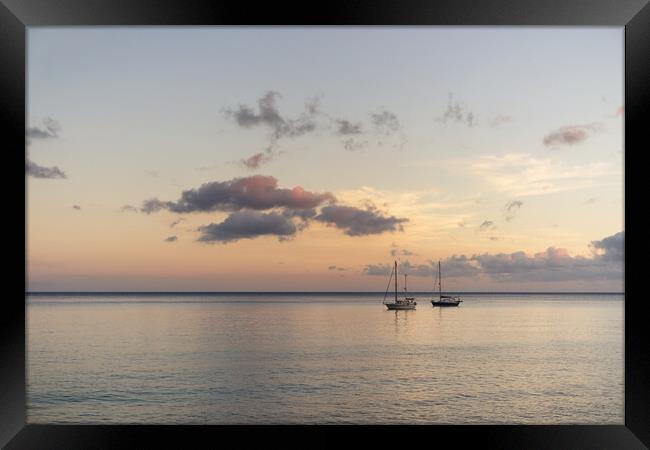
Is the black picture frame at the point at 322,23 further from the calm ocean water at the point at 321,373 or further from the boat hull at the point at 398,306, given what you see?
the boat hull at the point at 398,306

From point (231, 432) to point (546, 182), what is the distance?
33704 mm

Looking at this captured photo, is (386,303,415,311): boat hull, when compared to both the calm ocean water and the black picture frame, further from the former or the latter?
the black picture frame

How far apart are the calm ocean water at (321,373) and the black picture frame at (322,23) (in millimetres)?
9243

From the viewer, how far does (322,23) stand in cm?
341

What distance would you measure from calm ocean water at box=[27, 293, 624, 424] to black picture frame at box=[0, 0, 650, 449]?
9243 millimetres

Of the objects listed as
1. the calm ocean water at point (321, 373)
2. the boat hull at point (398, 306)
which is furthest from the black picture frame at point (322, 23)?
the boat hull at point (398, 306)

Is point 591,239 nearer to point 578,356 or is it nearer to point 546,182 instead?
point 546,182

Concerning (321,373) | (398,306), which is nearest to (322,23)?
(321,373)

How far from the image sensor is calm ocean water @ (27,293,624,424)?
13859mm

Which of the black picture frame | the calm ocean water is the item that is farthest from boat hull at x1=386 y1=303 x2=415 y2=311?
the black picture frame

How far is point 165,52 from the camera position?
31.1 metres

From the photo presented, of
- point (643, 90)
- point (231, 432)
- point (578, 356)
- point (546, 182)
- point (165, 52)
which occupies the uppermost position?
point (165, 52)

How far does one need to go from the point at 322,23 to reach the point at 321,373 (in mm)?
14321

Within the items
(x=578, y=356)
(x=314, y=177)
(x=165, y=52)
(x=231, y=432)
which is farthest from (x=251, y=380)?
(x=314, y=177)
